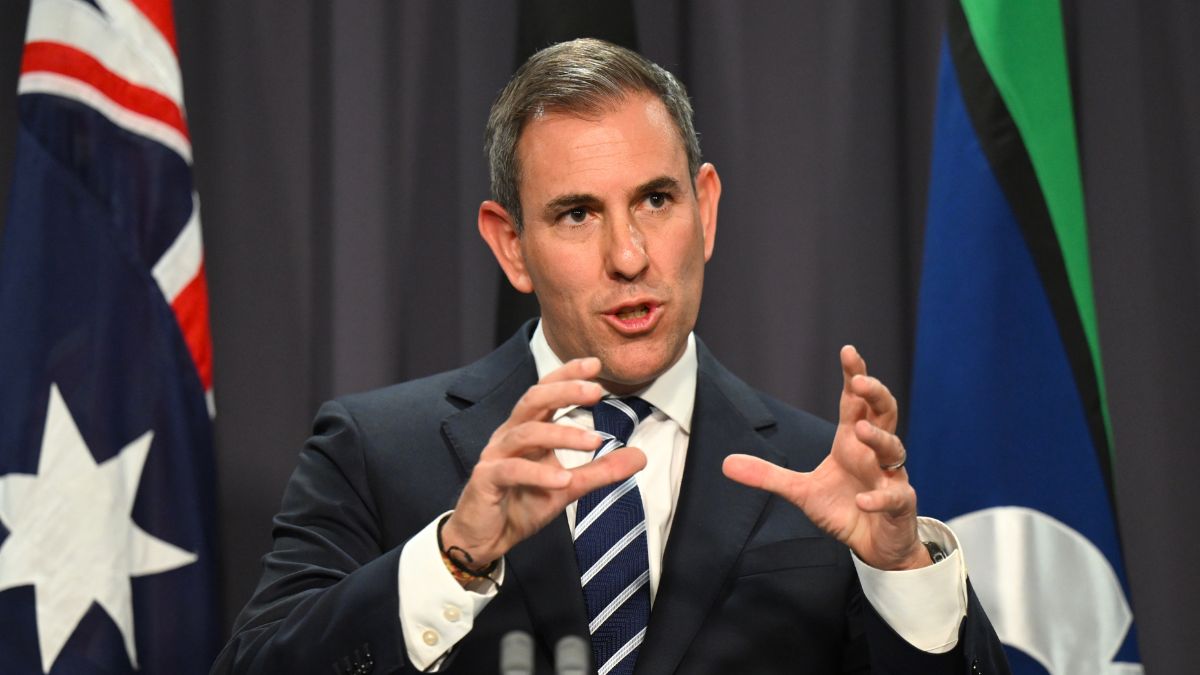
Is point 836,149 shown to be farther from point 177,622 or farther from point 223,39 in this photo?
A: point 177,622

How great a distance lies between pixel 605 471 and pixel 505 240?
80 centimetres

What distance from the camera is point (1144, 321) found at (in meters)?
2.94

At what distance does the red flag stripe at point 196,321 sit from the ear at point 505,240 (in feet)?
2.35

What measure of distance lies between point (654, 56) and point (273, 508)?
1426 mm

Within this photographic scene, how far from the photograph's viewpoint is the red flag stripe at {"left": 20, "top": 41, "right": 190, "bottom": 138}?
247 cm

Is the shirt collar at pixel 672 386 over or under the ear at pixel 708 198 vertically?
under

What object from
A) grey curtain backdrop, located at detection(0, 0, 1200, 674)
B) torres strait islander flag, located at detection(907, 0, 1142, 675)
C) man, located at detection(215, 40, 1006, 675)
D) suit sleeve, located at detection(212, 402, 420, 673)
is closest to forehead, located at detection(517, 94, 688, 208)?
man, located at detection(215, 40, 1006, 675)

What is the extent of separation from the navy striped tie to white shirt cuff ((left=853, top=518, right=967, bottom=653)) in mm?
363

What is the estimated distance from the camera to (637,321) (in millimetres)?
1948

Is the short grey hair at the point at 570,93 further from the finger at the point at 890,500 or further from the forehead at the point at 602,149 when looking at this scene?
the finger at the point at 890,500

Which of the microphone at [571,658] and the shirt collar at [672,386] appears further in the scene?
the shirt collar at [672,386]

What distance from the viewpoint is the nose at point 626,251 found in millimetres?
1905

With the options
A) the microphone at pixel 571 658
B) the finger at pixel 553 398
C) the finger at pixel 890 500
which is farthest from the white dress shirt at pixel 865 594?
the microphone at pixel 571 658

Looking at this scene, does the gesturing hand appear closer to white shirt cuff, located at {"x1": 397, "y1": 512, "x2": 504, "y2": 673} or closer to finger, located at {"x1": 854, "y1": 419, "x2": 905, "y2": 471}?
A: finger, located at {"x1": 854, "y1": 419, "x2": 905, "y2": 471}
